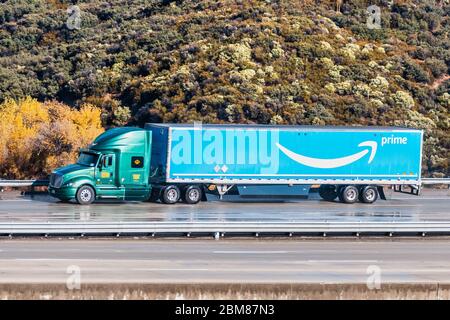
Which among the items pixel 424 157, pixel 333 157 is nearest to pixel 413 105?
pixel 424 157

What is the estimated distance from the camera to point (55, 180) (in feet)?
122

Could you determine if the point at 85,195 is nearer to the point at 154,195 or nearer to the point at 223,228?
the point at 154,195

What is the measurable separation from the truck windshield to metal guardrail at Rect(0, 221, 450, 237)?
28.6ft

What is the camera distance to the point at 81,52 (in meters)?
65.9

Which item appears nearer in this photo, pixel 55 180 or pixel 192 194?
pixel 55 180

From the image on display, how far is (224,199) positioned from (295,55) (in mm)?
23616

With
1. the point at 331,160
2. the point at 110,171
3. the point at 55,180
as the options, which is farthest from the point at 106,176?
the point at 331,160

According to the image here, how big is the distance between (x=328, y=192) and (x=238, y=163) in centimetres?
461

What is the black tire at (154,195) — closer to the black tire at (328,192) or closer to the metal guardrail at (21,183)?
the metal guardrail at (21,183)

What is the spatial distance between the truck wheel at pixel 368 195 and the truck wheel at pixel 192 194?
22.2ft

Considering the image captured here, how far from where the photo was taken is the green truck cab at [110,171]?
1453 inches

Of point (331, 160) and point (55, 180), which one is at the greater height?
point (331, 160)

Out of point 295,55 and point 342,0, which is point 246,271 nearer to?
point 295,55

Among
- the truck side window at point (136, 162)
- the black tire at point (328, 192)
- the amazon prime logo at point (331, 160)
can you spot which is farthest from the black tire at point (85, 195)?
the black tire at point (328, 192)
